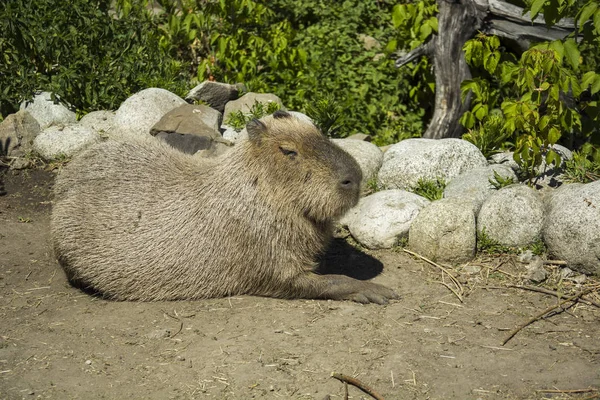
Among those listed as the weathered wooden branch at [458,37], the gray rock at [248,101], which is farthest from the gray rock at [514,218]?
the gray rock at [248,101]

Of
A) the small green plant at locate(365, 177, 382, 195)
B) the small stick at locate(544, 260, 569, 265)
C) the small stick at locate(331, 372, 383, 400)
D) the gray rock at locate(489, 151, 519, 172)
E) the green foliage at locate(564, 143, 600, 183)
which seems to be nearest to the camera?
the small stick at locate(331, 372, 383, 400)

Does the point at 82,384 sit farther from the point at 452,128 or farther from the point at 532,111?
the point at 452,128

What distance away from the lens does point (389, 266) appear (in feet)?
19.5

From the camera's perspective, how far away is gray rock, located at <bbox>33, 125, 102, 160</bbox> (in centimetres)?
775

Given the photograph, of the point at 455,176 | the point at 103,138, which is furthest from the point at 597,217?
the point at 103,138

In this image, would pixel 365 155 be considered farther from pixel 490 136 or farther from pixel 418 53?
pixel 418 53

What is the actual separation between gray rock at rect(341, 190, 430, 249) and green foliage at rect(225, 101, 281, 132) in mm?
1977

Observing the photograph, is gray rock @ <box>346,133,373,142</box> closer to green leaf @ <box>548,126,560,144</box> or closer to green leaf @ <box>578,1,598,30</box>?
green leaf @ <box>548,126,560,144</box>

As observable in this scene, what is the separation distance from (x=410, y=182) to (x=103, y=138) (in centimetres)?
338

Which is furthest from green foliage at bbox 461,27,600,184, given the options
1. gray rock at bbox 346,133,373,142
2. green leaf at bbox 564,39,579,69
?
gray rock at bbox 346,133,373,142

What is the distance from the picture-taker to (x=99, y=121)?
26.3 feet

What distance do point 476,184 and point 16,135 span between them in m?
4.92

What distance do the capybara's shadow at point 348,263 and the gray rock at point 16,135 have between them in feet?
12.3

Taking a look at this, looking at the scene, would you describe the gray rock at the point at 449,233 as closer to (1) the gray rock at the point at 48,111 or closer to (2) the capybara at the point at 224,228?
(2) the capybara at the point at 224,228
